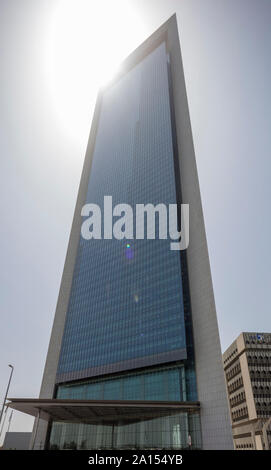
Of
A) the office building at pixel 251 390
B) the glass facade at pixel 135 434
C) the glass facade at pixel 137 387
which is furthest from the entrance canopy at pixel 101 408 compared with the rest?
the office building at pixel 251 390

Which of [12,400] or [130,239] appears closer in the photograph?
[12,400]

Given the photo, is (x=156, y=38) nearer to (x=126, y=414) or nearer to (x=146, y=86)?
(x=146, y=86)

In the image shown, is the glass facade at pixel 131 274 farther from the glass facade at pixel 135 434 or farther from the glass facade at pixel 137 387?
A: the glass facade at pixel 135 434

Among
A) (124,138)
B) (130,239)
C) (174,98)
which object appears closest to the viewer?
(130,239)

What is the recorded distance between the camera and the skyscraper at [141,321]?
51500mm

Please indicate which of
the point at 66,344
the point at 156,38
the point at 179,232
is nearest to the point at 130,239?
the point at 179,232

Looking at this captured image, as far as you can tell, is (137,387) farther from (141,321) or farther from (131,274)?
(131,274)

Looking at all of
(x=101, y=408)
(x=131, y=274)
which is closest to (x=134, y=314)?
(x=131, y=274)

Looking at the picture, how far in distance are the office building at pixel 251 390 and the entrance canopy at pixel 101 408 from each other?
49148 mm

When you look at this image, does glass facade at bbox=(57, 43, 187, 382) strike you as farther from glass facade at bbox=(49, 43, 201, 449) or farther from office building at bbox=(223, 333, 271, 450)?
office building at bbox=(223, 333, 271, 450)

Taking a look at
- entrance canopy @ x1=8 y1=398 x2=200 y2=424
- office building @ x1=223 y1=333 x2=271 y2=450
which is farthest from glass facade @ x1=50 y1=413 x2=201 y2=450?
office building @ x1=223 y1=333 x2=271 y2=450

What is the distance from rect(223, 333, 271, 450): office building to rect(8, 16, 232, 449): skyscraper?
46.4 m
